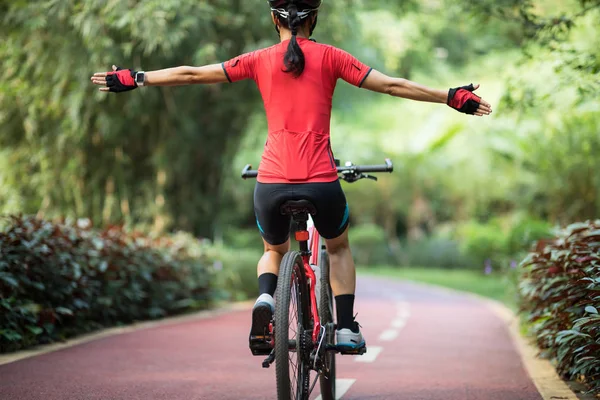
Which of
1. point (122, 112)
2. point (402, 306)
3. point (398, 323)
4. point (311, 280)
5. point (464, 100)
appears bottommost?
point (402, 306)

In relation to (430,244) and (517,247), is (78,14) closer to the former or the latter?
(517,247)

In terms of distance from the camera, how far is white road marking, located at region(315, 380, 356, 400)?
6130 mm

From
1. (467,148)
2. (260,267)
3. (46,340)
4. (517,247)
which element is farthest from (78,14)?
(467,148)

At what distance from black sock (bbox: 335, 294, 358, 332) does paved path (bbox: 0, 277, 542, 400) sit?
103cm

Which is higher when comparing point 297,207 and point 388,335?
point 297,207

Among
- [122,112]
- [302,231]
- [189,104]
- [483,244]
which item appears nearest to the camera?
[302,231]

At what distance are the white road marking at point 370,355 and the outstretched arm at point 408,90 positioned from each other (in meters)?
3.92

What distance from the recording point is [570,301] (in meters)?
6.54

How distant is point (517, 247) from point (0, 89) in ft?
59.0

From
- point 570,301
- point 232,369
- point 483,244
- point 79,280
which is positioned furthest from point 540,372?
point 483,244

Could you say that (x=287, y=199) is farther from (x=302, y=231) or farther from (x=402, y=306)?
(x=402, y=306)

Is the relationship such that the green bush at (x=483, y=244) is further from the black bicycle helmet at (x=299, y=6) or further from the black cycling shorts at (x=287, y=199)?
the black bicycle helmet at (x=299, y=6)

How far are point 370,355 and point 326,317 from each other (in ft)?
11.3

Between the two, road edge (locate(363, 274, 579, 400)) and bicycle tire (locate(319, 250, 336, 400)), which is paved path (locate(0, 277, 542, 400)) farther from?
bicycle tire (locate(319, 250, 336, 400))
